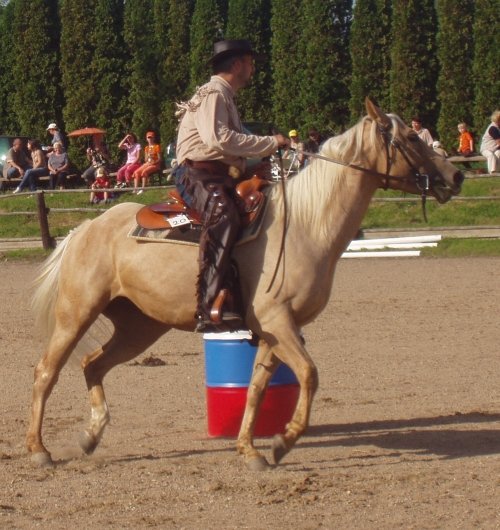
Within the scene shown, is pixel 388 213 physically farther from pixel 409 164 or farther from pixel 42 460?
pixel 42 460

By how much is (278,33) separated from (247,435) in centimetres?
2363

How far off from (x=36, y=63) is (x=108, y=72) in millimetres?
2382

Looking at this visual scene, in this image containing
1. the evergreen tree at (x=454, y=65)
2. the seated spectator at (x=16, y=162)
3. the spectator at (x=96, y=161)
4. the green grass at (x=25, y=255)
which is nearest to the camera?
the green grass at (x=25, y=255)

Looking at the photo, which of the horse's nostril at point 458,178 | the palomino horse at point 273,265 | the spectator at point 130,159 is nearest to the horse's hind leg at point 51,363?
the palomino horse at point 273,265

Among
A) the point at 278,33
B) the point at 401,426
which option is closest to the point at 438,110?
the point at 278,33

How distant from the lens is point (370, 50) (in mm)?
28109

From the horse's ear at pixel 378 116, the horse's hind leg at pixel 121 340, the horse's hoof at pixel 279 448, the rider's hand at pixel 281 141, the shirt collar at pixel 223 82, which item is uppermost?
the shirt collar at pixel 223 82

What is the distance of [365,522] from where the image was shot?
567 centimetres

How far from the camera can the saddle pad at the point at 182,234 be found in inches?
278

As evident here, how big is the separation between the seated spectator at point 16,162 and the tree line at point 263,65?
3796mm

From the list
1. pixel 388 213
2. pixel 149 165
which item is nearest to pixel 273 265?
pixel 388 213

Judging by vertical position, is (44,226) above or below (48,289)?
below

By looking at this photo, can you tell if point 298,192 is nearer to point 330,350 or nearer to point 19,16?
point 330,350

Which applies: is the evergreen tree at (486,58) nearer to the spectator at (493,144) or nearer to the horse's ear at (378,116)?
the spectator at (493,144)
